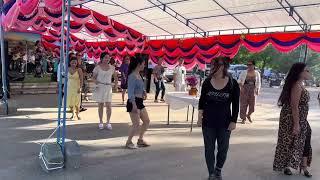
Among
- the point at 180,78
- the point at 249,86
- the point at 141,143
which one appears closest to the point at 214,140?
the point at 141,143

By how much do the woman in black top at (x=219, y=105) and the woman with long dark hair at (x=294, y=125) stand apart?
82cm

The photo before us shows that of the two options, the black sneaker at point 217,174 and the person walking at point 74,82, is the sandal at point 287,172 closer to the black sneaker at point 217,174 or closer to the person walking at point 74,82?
the black sneaker at point 217,174

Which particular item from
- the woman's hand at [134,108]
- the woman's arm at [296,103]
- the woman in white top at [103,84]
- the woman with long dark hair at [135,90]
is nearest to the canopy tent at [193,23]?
the woman in white top at [103,84]

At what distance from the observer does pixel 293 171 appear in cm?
534

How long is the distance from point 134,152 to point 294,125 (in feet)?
8.52

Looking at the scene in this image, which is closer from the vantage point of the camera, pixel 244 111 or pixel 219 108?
pixel 219 108

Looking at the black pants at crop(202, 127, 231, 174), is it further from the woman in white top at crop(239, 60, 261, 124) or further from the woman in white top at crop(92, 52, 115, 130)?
the woman in white top at crop(239, 60, 261, 124)

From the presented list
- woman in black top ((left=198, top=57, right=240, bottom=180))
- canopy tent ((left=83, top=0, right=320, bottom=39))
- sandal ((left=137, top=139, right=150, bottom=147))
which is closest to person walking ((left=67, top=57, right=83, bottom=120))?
sandal ((left=137, top=139, right=150, bottom=147))

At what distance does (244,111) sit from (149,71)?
894 cm

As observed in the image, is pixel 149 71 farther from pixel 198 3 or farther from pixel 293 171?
pixel 293 171

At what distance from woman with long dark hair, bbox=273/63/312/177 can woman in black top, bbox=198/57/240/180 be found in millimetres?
821

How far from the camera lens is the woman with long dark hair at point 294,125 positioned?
479cm

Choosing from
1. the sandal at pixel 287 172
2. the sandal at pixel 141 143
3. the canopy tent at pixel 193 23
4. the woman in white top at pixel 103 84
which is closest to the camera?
the sandal at pixel 287 172

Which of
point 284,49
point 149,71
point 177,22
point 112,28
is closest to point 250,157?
point 284,49
